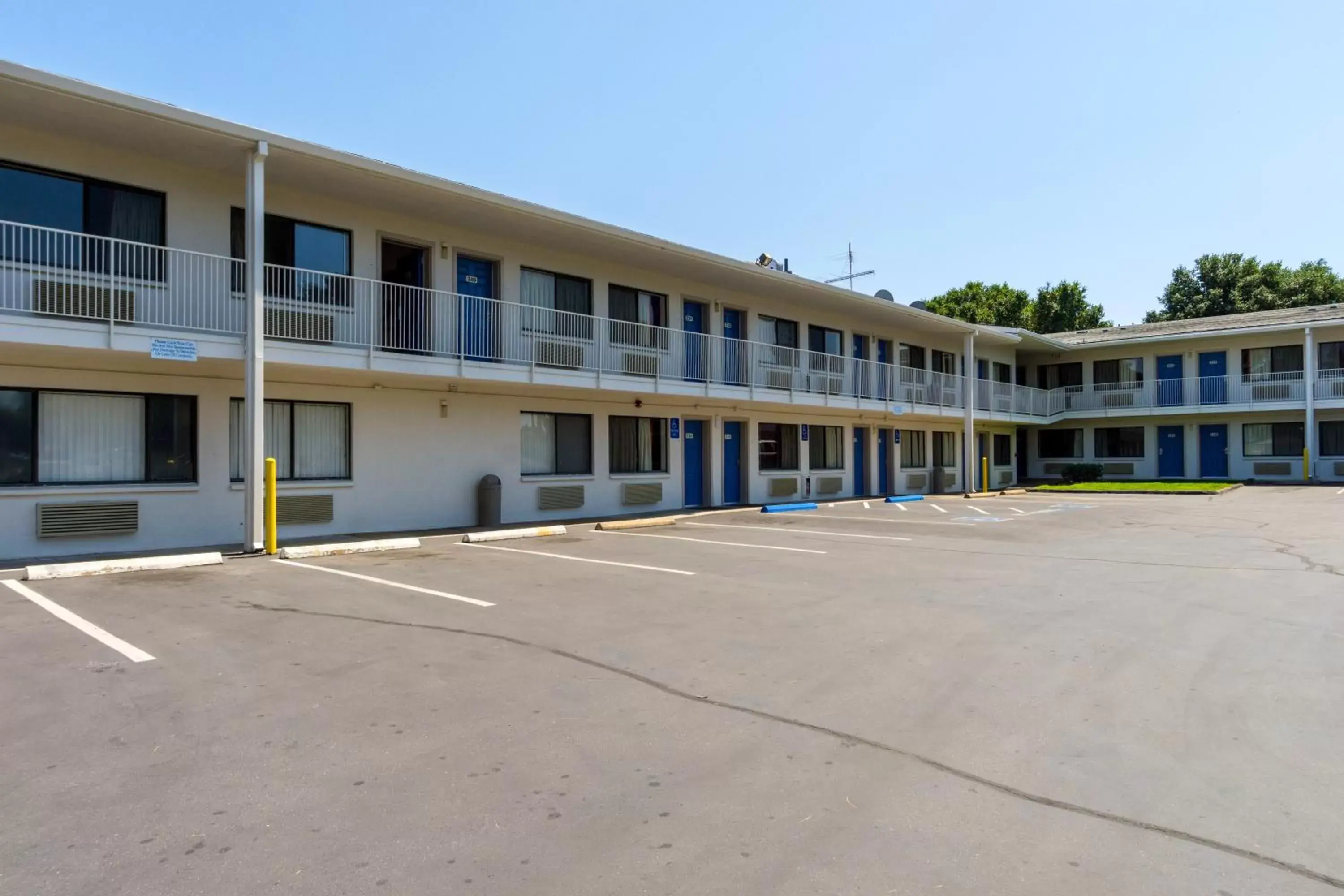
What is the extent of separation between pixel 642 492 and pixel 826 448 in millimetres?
8128

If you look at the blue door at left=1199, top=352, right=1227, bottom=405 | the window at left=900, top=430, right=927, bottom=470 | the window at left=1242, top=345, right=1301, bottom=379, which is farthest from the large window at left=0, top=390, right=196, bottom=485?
the window at left=1242, top=345, right=1301, bottom=379

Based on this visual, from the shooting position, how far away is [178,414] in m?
12.8

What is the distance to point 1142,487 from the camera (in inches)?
1122

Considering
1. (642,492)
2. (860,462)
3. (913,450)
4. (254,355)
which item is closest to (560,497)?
(642,492)

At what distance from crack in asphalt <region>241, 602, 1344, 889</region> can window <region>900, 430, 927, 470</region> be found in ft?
76.9

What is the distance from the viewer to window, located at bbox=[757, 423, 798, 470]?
22766 mm

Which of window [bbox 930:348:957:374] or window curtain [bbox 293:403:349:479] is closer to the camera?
window curtain [bbox 293:403:349:479]

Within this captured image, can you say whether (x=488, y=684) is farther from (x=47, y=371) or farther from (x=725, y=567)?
(x=47, y=371)

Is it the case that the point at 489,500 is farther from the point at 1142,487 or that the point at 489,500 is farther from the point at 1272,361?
the point at 1272,361

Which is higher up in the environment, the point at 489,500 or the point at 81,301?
the point at 81,301

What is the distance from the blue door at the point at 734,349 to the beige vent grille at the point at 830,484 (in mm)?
5254

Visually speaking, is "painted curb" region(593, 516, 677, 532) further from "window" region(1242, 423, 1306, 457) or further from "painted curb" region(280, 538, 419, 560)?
"window" region(1242, 423, 1306, 457)

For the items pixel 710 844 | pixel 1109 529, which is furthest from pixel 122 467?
pixel 1109 529

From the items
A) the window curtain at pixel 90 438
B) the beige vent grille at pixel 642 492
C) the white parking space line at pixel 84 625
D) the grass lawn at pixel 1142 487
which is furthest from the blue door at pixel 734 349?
the grass lawn at pixel 1142 487
